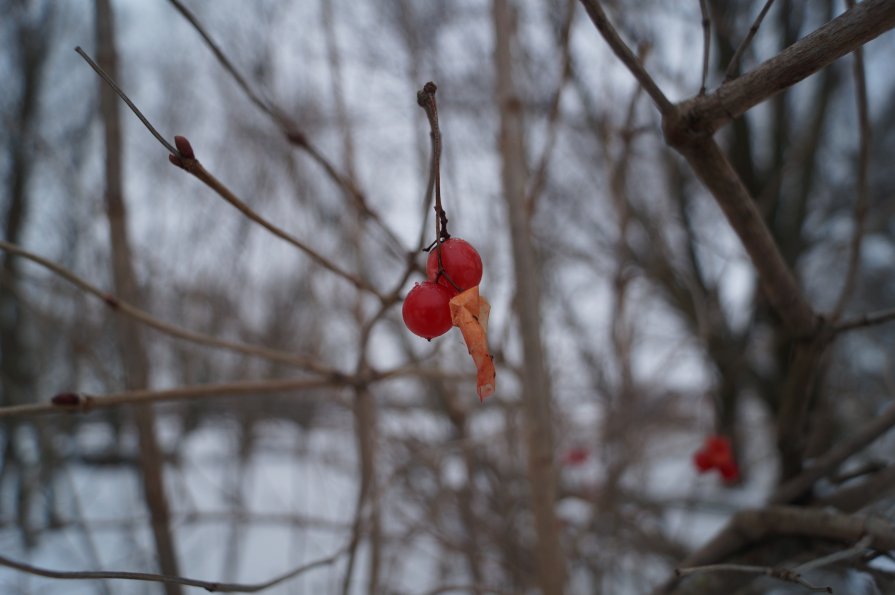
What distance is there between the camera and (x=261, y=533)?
4754 mm

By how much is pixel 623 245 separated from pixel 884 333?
369 cm

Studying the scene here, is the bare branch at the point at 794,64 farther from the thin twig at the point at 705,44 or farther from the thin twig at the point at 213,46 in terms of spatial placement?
the thin twig at the point at 213,46

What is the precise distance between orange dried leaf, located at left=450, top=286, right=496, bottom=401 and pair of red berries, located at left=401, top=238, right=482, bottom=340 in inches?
1.6

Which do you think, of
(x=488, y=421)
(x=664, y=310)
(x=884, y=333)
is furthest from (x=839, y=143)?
(x=488, y=421)

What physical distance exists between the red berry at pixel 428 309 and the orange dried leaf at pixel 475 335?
45 mm

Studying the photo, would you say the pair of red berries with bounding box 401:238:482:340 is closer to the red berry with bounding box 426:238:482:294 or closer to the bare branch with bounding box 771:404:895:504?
the red berry with bounding box 426:238:482:294

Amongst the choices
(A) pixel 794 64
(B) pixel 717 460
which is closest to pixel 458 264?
(A) pixel 794 64

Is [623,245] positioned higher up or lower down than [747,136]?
lower down

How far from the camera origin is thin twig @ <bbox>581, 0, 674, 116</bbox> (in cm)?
65

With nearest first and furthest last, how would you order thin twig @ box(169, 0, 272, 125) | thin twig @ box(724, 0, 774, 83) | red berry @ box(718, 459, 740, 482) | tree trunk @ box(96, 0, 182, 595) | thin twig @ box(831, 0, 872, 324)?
thin twig @ box(724, 0, 774, 83)
thin twig @ box(169, 0, 272, 125)
thin twig @ box(831, 0, 872, 324)
tree trunk @ box(96, 0, 182, 595)
red berry @ box(718, 459, 740, 482)

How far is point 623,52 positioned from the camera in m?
0.68

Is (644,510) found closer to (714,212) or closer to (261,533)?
(714,212)

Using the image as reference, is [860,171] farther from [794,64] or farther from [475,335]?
[475,335]

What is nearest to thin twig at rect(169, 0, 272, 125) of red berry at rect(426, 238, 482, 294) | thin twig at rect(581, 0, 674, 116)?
red berry at rect(426, 238, 482, 294)
